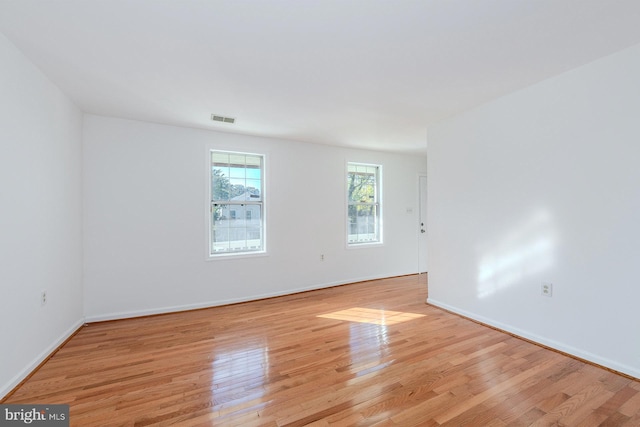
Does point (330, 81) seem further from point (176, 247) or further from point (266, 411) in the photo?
point (176, 247)

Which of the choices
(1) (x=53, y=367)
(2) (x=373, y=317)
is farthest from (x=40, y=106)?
(2) (x=373, y=317)

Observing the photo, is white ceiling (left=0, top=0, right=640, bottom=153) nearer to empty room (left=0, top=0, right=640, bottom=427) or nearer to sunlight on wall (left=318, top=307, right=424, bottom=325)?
empty room (left=0, top=0, right=640, bottom=427)

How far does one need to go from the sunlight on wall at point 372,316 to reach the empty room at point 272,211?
0.18 feet

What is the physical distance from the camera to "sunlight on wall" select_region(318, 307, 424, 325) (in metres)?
3.25

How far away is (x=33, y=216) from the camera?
2.26 metres

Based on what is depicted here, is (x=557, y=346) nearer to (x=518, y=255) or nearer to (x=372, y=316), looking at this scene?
(x=518, y=255)

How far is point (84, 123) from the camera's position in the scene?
326 cm

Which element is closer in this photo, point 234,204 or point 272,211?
point 234,204

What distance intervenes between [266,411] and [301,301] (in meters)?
2.31

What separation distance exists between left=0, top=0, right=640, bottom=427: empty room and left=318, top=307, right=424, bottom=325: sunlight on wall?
6cm

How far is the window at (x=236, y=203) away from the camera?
3996 mm

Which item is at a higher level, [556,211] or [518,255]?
[556,211]

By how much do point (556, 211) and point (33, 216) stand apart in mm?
4434

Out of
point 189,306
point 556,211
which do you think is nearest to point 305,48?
point 556,211
